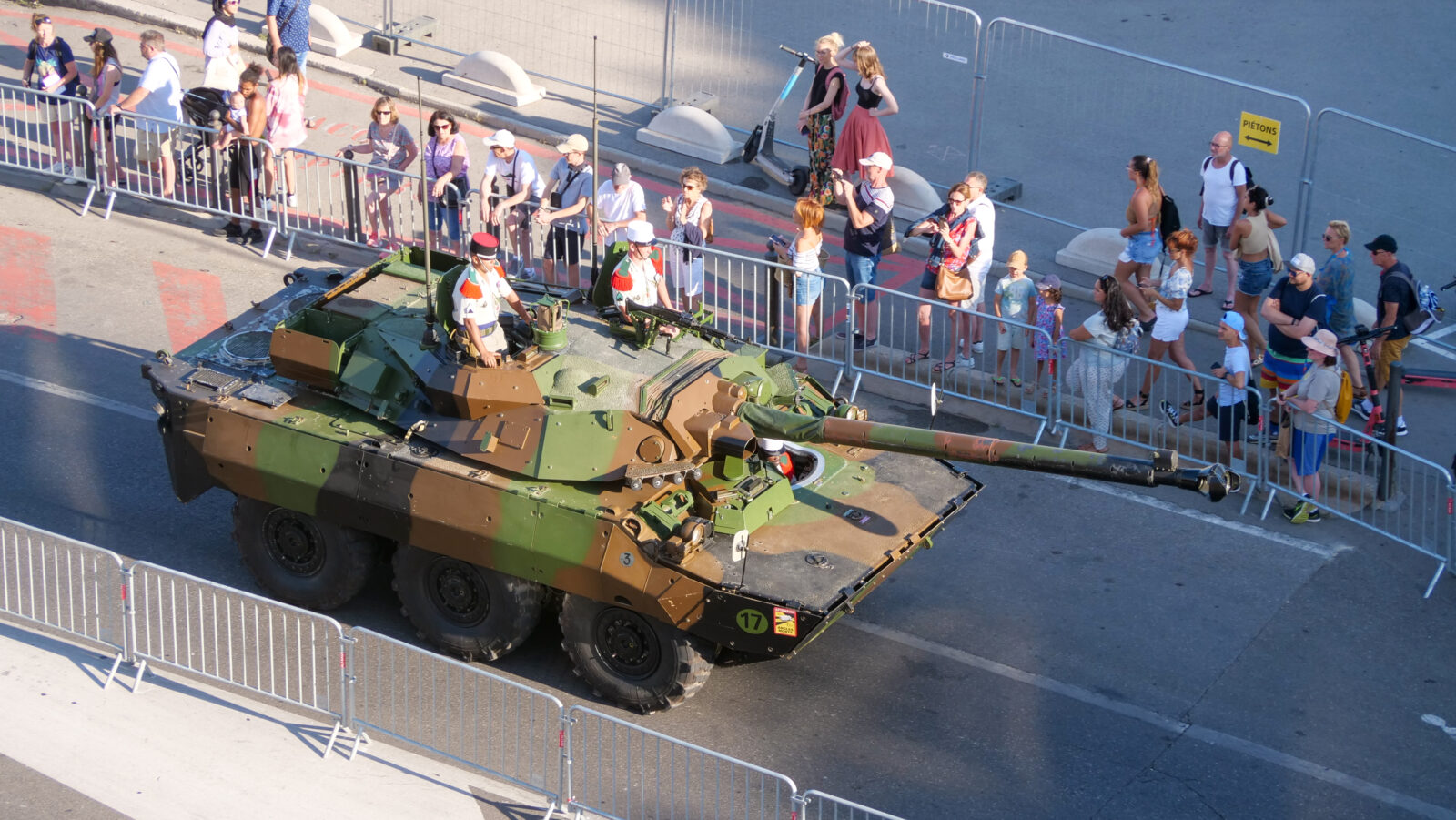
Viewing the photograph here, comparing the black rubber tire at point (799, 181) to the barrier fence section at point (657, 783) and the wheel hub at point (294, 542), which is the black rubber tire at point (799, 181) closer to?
the wheel hub at point (294, 542)

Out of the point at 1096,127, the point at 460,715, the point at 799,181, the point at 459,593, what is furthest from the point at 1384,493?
the point at 1096,127

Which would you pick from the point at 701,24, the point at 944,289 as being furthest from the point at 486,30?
the point at 944,289

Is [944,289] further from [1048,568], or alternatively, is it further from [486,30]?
[486,30]

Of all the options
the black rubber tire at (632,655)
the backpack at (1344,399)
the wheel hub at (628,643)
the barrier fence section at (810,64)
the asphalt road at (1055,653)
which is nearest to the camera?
the asphalt road at (1055,653)

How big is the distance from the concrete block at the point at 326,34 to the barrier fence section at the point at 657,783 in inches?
502

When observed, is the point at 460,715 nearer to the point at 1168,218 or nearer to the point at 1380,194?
the point at 1168,218

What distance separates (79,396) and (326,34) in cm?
774

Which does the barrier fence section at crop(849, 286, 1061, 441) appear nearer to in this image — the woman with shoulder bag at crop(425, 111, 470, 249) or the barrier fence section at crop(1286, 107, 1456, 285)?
the barrier fence section at crop(1286, 107, 1456, 285)

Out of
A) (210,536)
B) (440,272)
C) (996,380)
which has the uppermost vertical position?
(440,272)

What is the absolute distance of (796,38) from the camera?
2059 centimetres

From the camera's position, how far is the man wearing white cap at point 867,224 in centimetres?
1445

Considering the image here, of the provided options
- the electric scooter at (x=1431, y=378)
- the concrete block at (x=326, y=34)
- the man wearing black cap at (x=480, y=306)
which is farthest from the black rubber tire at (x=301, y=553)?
the concrete block at (x=326, y=34)

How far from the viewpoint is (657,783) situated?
9.61 metres

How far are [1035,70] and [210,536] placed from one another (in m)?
10.4
